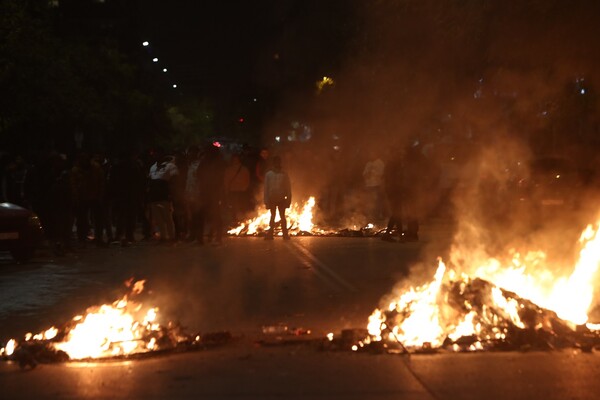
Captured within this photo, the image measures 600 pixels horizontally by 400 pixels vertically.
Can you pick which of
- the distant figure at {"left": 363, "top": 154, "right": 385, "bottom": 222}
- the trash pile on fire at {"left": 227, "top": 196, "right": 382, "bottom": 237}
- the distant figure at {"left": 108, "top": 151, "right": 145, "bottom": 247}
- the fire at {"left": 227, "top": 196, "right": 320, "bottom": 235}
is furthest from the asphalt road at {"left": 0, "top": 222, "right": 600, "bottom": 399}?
the distant figure at {"left": 363, "top": 154, "right": 385, "bottom": 222}

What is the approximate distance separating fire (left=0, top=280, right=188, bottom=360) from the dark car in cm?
776

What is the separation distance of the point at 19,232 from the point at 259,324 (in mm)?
7987

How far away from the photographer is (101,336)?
831cm

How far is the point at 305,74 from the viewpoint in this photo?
1828 inches

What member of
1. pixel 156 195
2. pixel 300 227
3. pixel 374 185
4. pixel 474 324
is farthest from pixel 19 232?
pixel 374 185

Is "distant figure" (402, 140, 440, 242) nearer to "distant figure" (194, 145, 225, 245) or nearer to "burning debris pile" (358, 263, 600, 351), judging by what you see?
"distant figure" (194, 145, 225, 245)

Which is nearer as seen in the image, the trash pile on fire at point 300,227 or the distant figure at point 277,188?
the distant figure at point 277,188

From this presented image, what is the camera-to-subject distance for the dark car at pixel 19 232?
16.2m

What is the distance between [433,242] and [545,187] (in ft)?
26.7

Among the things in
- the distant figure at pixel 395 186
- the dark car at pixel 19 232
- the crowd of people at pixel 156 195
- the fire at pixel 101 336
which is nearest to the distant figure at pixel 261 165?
the crowd of people at pixel 156 195

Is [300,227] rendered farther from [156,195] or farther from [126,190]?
[126,190]

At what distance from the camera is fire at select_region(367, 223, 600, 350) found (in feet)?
26.6

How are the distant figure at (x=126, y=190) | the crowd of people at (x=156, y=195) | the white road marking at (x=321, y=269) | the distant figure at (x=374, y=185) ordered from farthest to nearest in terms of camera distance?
the distant figure at (x=374, y=185), the distant figure at (x=126, y=190), the crowd of people at (x=156, y=195), the white road marking at (x=321, y=269)

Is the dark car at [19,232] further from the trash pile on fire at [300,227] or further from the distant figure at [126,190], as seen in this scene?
the trash pile on fire at [300,227]
